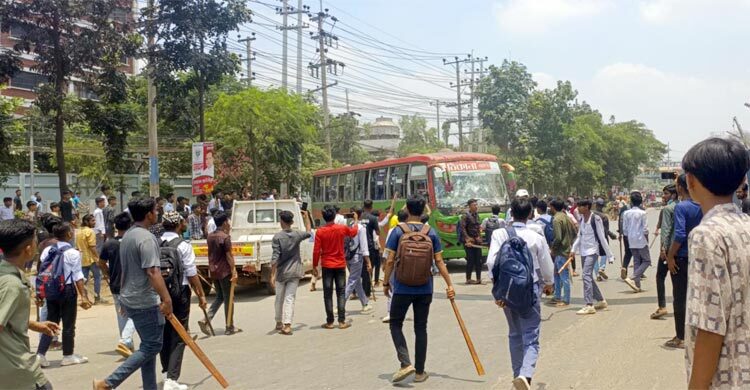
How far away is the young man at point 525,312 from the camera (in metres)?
5.79

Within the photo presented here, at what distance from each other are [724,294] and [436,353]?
18.7 ft

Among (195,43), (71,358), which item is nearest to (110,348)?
(71,358)

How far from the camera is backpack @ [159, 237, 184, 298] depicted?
650 centimetres

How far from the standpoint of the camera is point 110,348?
9.13 m

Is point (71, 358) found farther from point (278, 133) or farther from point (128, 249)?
point (278, 133)

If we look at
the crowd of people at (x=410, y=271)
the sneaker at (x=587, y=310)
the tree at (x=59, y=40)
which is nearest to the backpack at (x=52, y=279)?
the crowd of people at (x=410, y=271)

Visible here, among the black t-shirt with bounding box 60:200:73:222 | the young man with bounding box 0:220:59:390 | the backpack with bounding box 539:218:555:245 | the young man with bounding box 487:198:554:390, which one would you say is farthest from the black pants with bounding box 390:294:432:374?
the black t-shirt with bounding box 60:200:73:222

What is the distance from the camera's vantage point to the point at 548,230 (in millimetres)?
11367

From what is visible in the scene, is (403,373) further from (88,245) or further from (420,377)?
(88,245)

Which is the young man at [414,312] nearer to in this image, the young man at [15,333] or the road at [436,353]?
the road at [436,353]

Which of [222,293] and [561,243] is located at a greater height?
[561,243]

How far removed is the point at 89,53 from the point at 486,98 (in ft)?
116

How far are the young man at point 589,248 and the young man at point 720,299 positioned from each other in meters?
7.93

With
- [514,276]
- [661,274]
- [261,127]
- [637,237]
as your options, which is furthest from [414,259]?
[261,127]
